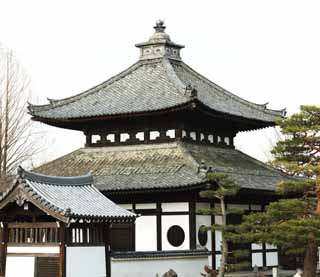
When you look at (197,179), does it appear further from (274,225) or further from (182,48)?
(182,48)

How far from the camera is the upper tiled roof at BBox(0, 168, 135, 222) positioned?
2523 centimetres

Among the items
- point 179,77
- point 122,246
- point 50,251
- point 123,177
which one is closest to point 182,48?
point 179,77

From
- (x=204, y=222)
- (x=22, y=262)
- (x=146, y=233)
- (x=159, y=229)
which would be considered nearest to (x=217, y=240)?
(x=204, y=222)

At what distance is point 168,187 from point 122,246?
387 centimetres

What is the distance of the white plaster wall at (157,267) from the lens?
2908cm

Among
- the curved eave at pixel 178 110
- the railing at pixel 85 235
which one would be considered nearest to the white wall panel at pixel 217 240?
the curved eave at pixel 178 110

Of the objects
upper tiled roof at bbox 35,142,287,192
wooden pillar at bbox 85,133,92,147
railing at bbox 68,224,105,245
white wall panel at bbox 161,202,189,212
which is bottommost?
railing at bbox 68,224,105,245

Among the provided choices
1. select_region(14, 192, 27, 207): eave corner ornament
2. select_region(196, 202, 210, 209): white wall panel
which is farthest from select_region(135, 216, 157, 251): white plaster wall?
select_region(14, 192, 27, 207): eave corner ornament

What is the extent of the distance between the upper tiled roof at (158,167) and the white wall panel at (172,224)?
171 cm

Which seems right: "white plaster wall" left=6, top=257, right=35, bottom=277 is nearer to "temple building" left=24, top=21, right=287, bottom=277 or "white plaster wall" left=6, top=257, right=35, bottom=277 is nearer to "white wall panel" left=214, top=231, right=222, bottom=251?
"temple building" left=24, top=21, right=287, bottom=277

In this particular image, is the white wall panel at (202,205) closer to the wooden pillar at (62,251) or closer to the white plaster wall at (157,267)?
the white plaster wall at (157,267)

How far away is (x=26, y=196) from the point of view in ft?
83.8

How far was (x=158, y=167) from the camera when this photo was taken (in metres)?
34.2

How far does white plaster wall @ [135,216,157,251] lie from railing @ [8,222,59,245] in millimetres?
7639
